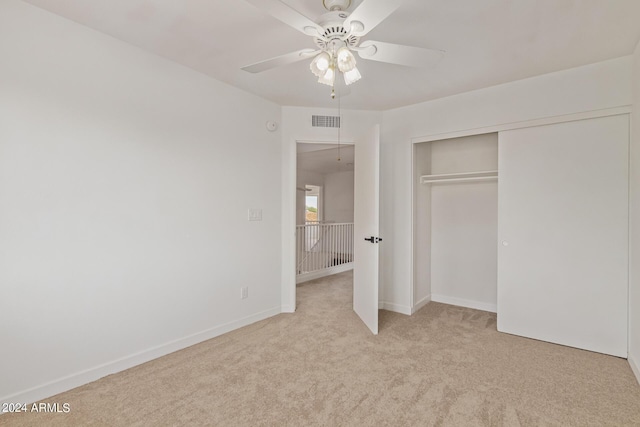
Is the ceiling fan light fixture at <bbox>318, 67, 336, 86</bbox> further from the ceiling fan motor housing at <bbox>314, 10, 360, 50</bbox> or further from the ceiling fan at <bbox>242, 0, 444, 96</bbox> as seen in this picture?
the ceiling fan motor housing at <bbox>314, 10, 360, 50</bbox>

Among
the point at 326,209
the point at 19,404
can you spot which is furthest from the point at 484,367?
the point at 326,209

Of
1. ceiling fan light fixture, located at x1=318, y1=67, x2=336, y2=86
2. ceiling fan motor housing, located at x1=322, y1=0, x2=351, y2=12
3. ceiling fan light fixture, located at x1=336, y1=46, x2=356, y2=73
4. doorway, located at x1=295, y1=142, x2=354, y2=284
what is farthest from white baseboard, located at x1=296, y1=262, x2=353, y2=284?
ceiling fan motor housing, located at x1=322, y1=0, x2=351, y2=12

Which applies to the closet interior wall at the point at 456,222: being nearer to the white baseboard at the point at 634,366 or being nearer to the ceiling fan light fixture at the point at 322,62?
the white baseboard at the point at 634,366

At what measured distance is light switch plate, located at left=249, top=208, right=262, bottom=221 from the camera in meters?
3.27

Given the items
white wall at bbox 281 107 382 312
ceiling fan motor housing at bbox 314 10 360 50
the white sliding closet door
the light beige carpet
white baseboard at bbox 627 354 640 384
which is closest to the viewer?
ceiling fan motor housing at bbox 314 10 360 50

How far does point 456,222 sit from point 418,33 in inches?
99.0

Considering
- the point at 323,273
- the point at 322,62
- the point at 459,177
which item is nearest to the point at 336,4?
the point at 322,62

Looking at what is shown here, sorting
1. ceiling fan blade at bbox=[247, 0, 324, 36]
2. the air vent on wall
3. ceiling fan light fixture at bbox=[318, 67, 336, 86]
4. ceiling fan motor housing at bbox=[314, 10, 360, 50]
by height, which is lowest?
ceiling fan light fixture at bbox=[318, 67, 336, 86]

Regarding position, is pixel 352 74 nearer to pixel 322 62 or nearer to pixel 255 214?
pixel 322 62

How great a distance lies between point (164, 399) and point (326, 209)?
7.51m

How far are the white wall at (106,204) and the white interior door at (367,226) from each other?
1291mm

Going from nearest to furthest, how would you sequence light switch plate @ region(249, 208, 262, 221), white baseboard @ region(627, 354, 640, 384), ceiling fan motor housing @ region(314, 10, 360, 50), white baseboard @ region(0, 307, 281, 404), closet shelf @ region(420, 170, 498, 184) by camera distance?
ceiling fan motor housing @ region(314, 10, 360, 50) < white baseboard @ region(0, 307, 281, 404) < white baseboard @ region(627, 354, 640, 384) < light switch plate @ region(249, 208, 262, 221) < closet shelf @ region(420, 170, 498, 184)

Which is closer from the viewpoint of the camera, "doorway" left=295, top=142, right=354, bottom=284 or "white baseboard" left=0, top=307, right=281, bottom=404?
"white baseboard" left=0, top=307, right=281, bottom=404

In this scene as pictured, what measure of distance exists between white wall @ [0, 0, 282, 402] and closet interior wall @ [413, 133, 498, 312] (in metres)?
2.19
